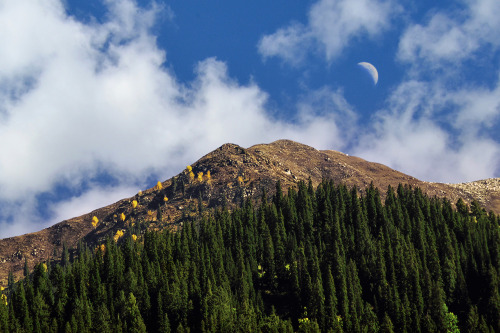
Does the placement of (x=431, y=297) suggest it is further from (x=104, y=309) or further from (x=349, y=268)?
(x=104, y=309)

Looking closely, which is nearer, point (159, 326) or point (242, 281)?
point (159, 326)

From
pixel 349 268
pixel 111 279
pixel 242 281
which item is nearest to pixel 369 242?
pixel 349 268

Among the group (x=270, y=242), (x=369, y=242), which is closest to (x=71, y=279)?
(x=270, y=242)

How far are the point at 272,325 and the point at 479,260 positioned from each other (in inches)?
3562

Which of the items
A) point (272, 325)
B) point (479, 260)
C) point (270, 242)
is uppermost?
point (270, 242)

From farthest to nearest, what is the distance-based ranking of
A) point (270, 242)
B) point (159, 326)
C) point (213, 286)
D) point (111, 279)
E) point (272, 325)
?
point (270, 242) → point (111, 279) → point (213, 286) → point (159, 326) → point (272, 325)

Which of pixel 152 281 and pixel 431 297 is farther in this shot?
pixel 152 281

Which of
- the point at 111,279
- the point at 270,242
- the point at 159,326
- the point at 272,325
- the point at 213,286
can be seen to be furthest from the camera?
the point at 270,242

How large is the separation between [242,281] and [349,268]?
35.1 meters

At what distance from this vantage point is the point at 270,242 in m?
199

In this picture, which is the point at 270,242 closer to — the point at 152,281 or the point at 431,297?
the point at 152,281

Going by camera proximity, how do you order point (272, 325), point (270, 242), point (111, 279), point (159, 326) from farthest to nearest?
1. point (270, 242)
2. point (111, 279)
3. point (159, 326)
4. point (272, 325)

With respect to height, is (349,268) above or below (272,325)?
above

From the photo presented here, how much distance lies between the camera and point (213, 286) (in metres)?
171
